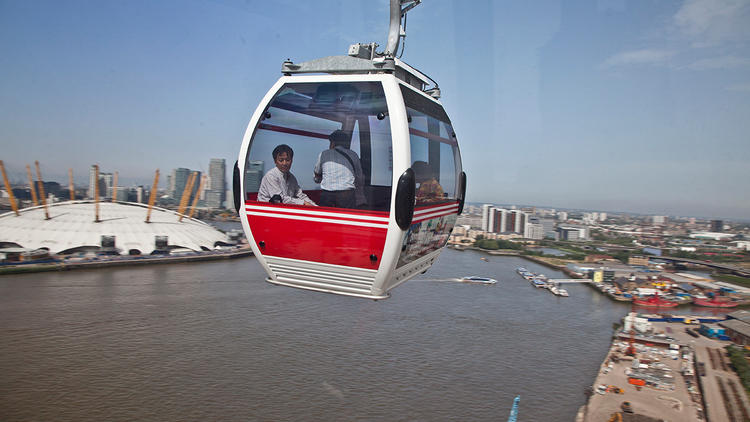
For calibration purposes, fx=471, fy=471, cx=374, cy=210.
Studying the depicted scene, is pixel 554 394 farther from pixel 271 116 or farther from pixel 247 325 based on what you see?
pixel 271 116

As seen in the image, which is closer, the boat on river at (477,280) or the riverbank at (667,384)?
the riverbank at (667,384)

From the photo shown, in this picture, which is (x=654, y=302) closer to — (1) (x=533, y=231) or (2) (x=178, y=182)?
(1) (x=533, y=231)

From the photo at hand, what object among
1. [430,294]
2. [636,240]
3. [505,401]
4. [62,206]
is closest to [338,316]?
[430,294]

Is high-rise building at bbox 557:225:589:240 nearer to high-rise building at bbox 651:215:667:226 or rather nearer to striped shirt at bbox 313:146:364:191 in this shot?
high-rise building at bbox 651:215:667:226

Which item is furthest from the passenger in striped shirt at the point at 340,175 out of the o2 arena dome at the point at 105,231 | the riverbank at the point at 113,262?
the o2 arena dome at the point at 105,231

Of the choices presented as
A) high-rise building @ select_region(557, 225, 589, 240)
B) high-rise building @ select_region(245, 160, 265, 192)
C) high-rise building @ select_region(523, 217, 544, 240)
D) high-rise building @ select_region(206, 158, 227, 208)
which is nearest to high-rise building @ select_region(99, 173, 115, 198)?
high-rise building @ select_region(206, 158, 227, 208)

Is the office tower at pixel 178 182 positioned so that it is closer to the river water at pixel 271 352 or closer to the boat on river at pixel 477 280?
the river water at pixel 271 352

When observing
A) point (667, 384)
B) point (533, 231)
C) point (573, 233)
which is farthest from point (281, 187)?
point (573, 233)
